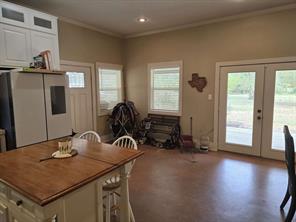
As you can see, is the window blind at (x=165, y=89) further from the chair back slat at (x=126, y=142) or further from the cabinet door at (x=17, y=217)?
the cabinet door at (x=17, y=217)

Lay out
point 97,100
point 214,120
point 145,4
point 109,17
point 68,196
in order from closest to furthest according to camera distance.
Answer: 1. point 68,196
2. point 145,4
3. point 109,17
4. point 214,120
5. point 97,100

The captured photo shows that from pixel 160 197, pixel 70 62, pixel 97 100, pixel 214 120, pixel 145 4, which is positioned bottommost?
pixel 160 197

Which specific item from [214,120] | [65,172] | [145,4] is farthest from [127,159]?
[214,120]

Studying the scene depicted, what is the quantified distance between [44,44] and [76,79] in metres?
1.34

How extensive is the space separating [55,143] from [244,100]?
389 cm

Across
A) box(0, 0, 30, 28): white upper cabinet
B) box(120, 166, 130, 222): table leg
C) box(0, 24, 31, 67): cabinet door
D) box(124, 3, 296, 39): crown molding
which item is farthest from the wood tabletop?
box(124, 3, 296, 39): crown molding

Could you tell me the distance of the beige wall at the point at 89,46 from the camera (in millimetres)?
4398

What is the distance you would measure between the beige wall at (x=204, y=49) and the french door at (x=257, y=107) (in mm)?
283

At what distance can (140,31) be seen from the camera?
17.7ft

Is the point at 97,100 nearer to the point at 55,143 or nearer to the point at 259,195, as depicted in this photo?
the point at 55,143

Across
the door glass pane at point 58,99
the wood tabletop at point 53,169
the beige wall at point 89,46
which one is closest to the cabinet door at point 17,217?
the wood tabletop at point 53,169

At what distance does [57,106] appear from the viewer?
10.7ft

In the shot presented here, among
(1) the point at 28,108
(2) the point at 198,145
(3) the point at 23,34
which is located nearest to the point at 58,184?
(1) the point at 28,108

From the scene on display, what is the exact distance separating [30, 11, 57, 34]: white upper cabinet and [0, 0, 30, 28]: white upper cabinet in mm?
95
